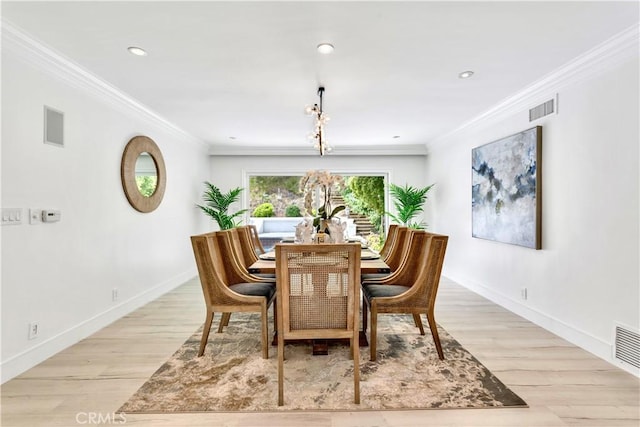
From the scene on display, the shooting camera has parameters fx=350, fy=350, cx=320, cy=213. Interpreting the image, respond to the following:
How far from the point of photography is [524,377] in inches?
93.3

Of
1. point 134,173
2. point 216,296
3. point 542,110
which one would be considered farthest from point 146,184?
point 542,110

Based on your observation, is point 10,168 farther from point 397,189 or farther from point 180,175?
point 397,189

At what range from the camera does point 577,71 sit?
2.90 meters

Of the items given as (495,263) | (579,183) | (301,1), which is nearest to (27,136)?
(301,1)

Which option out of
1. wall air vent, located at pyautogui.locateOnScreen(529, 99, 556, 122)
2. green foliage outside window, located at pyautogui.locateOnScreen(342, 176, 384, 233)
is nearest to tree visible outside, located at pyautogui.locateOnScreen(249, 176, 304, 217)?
green foliage outside window, located at pyautogui.locateOnScreen(342, 176, 384, 233)

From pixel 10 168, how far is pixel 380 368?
2.91 m

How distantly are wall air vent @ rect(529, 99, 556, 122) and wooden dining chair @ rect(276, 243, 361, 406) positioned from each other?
259cm

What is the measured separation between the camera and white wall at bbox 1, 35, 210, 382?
2400 millimetres

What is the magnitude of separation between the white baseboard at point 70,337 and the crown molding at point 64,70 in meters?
2.08

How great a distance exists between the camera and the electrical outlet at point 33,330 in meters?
2.52

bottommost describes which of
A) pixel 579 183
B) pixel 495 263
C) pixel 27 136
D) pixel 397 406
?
pixel 397 406

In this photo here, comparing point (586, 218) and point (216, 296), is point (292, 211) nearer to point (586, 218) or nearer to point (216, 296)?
point (216, 296)

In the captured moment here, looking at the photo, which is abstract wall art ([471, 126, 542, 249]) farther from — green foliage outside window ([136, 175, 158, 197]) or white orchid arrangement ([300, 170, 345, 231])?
green foliage outside window ([136, 175, 158, 197])

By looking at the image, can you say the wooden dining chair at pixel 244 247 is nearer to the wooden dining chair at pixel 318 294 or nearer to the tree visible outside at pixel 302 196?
the wooden dining chair at pixel 318 294
